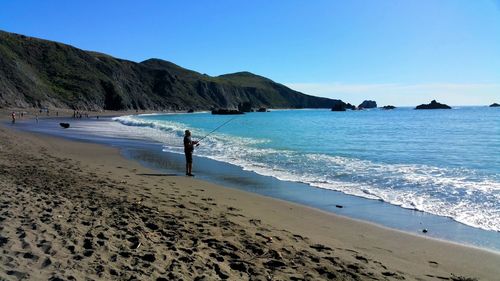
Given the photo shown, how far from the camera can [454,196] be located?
10602mm

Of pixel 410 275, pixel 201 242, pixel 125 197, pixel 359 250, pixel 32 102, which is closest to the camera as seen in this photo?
pixel 410 275

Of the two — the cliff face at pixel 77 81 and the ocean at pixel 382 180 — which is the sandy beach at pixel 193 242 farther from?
the cliff face at pixel 77 81

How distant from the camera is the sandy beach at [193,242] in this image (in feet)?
15.8

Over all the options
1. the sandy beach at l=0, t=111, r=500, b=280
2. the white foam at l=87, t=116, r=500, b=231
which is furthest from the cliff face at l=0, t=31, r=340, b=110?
the sandy beach at l=0, t=111, r=500, b=280

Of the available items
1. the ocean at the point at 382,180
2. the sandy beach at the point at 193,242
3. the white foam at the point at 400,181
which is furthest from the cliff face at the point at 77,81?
the sandy beach at the point at 193,242

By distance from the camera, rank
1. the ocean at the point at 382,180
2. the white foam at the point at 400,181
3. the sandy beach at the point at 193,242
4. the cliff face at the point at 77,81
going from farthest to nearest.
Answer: the cliff face at the point at 77,81, the white foam at the point at 400,181, the ocean at the point at 382,180, the sandy beach at the point at 193,242

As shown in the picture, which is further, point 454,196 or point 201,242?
point 454,196

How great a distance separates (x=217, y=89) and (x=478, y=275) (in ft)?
596

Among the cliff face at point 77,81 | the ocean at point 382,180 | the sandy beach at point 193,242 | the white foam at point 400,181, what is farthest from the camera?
the cliff face at point 77,81

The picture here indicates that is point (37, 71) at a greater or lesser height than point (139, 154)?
greater

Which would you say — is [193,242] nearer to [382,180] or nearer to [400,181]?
[382,180]

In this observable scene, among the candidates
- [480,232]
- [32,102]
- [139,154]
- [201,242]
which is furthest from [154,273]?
[32,102]

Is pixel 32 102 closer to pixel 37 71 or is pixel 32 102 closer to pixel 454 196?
pixel 37 71

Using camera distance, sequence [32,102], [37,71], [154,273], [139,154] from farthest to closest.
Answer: [37,71] < [32,102] < [139,154] < [154,273]
